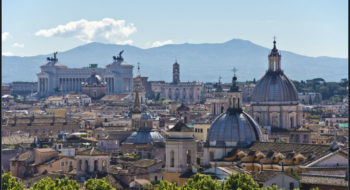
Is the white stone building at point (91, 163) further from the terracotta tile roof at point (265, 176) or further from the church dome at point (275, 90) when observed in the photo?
the church dome at point (275, 90)

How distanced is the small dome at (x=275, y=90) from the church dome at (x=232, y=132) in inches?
1139

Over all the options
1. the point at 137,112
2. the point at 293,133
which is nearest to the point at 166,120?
the point at 137,112

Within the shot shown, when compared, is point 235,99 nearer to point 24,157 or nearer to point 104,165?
point 104,165

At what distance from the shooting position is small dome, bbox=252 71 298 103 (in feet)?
298

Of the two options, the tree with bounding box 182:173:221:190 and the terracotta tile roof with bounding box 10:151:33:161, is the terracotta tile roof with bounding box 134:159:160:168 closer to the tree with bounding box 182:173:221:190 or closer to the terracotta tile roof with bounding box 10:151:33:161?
the terracotta tile roof with bounding box 10:151:33:161

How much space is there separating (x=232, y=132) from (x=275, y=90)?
30186 mm

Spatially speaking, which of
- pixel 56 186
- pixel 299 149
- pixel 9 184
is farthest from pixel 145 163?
pixel 9 184

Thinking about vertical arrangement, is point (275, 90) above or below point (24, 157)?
above

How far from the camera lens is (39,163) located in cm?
7344

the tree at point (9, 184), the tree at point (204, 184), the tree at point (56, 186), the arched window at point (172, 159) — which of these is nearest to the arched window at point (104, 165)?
the arched window at point (172, 159)

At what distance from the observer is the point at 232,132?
2424 inches

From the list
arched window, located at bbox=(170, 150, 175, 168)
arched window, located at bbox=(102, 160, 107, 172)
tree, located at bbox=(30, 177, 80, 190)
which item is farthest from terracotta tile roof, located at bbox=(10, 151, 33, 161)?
tree, located at bbox=(30, 177, 80, 190)

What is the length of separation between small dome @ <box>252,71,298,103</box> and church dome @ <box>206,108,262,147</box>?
28.9 m

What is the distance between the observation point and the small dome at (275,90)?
90.9 m
